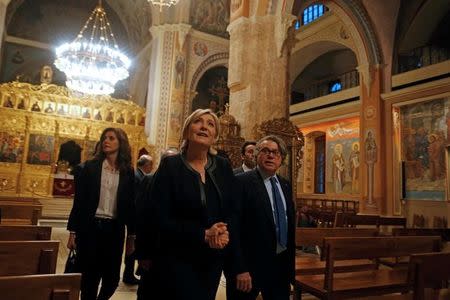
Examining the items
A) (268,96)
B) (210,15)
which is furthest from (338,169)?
(268,96)

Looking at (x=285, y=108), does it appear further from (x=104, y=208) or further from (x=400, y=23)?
(x=400, y=23)

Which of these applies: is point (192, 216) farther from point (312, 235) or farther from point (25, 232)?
point (312, 235)

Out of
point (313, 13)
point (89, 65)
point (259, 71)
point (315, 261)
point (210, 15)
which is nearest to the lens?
point (315, 261)

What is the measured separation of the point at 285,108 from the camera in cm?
727

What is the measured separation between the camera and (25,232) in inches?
106

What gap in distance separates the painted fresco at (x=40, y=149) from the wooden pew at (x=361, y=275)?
13.6 m

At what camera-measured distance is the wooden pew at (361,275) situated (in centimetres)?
305

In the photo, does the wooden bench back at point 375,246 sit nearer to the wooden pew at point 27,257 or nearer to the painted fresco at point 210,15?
the wooden pew at point 27,257

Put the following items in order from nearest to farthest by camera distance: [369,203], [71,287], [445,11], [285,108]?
1. [71,287]
2. [285,108]
3. [369,203]
4. [445,11]

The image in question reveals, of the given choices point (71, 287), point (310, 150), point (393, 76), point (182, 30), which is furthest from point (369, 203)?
point (71, 287)

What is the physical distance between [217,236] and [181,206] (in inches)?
10.5

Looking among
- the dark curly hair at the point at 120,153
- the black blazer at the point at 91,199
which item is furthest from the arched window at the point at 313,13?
the black blazer at the point at 91,199

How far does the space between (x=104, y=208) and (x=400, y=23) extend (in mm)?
11730

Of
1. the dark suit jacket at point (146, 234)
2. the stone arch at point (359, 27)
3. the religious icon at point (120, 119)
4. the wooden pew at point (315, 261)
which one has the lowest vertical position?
the wooden pew at point (315, 261)
